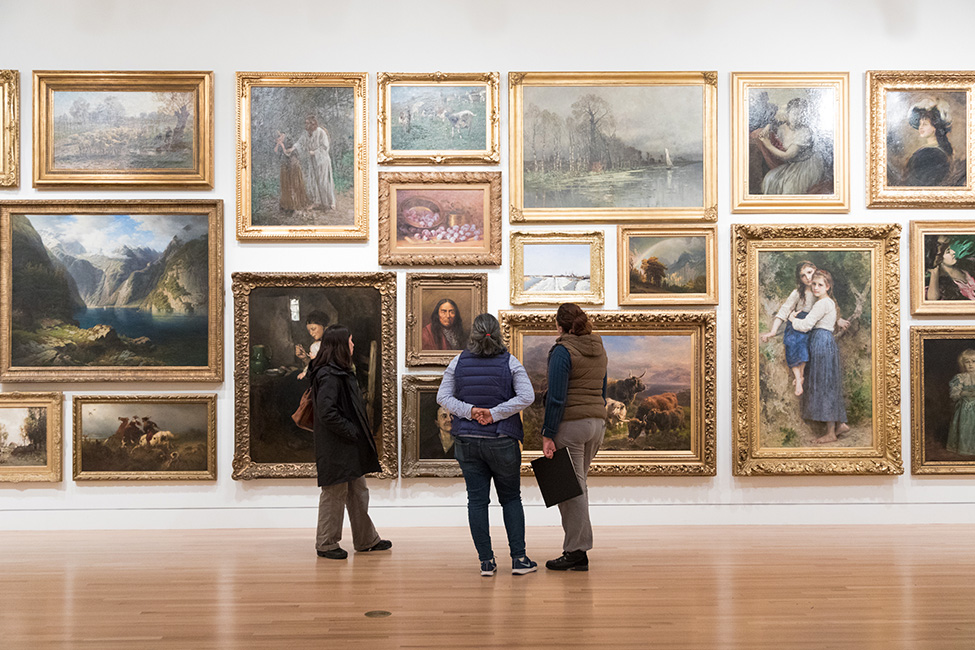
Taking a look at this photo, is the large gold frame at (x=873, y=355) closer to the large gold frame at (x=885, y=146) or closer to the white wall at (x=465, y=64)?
the white wall at (x=465, y=64)

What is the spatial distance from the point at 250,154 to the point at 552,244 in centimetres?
394

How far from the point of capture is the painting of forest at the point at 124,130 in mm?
10164

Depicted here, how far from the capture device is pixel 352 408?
837 cm

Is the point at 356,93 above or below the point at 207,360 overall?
above

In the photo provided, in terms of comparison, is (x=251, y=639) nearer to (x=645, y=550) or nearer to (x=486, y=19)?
(x=645, y=550)

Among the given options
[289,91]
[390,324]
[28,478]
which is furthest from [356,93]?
[28,478]

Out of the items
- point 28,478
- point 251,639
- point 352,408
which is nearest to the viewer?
point 251,639

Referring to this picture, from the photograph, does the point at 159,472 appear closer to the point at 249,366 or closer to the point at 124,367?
the point at 124,367

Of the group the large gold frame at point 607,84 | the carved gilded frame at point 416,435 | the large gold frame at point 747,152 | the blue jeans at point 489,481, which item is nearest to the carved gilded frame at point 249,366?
the carved gilded frame at point 416,435

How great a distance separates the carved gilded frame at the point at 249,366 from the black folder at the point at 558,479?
303 cm

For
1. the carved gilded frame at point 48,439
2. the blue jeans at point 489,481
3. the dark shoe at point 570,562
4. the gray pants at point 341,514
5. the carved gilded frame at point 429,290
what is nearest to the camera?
the blue jeans at point 489,481

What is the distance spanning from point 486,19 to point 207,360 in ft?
18.1

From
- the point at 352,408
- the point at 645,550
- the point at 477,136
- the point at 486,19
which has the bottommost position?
the point at 645,550

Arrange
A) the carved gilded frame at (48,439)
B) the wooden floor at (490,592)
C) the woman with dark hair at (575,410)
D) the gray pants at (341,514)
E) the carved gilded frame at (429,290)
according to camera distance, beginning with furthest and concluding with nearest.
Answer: the carved gilded frame at (429,290) → the carved gilded frame at (48,439) → the gray pants at (341,514) → the woman with dark hair at (575,410) → the wooden floor at (490,592)
